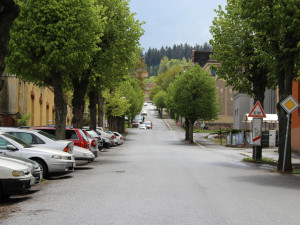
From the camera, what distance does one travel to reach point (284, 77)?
17672 mm

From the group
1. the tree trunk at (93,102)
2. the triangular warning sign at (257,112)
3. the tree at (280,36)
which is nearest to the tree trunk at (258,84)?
the triangular warning sign at (257,112)

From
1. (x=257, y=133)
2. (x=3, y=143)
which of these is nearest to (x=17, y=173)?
(x=3, y=143)

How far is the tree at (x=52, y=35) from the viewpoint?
61.8 ft

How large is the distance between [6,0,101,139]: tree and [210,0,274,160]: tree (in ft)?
20.9

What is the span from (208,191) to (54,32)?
10.8 m

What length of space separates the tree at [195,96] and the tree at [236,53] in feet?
94.9

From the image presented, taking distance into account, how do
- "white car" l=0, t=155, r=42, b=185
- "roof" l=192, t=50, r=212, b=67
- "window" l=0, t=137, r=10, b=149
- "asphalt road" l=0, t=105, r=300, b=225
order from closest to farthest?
"asphalt road" l=0, t=105, r=300, b=225 < "white car" l=0, t=155, r=42, b=185 < "window" l=0, t=137, r=10, b=149 < "roof" l=192, t=50, r=212, b=67

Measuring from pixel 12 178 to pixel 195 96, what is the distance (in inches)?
1772

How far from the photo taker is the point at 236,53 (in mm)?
22172

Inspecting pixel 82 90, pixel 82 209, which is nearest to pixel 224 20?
pixel 82 90

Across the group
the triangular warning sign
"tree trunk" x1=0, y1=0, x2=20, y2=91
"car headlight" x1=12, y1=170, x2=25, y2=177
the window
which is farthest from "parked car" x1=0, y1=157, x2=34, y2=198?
the triangular warning sign

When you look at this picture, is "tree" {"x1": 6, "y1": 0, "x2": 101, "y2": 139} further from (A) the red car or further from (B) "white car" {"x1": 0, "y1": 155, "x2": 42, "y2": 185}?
(B) "white car" {"x1": 0, "y1": 155, "x2": 42, "y2": 185}

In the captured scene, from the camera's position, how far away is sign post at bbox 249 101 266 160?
21594mm

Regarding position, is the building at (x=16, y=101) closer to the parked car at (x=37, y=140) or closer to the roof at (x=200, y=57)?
the parked car at (x=37, y=140)
